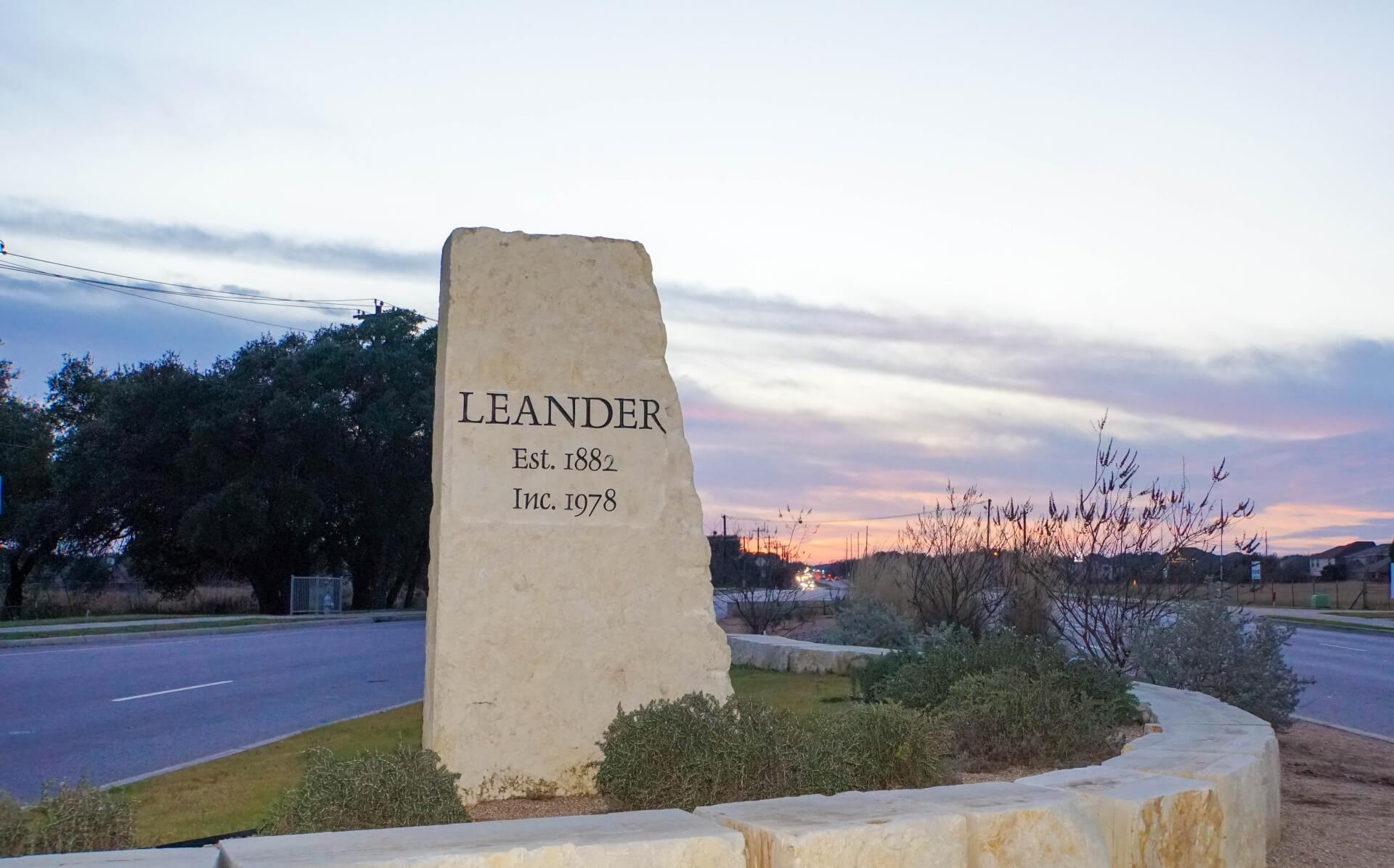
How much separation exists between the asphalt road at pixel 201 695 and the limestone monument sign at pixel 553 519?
10.7 feet

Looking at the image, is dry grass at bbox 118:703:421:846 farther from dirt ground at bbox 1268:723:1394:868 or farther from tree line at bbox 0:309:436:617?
tree line at bbox 0:309:436:617

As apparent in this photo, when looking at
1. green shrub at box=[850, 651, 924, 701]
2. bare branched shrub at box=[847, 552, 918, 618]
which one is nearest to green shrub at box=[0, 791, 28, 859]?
green shrub at box=[850, 651, 924, 701]

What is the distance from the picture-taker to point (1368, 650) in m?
24.7

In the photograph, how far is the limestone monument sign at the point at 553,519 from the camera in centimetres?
685

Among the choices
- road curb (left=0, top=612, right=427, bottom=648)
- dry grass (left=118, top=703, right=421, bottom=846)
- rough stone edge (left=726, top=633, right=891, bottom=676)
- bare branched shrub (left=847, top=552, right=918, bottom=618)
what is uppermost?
bare branched shrub (left=847, top=552, right=918, bottom=618)

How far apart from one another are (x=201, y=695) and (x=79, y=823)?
11.6 m

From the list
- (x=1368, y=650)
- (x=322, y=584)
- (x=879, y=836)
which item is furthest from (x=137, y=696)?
(x=322, y=584)

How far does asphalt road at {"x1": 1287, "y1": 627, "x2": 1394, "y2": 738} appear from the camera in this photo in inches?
544

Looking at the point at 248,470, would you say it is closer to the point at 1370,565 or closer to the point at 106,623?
the point at 106,623

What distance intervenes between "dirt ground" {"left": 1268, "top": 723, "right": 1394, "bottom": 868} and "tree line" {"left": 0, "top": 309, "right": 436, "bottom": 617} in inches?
1306

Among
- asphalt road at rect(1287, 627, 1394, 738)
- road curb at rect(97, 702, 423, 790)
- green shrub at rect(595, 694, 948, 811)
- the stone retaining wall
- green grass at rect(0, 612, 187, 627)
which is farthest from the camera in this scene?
green grass at rect(0, 612, 187, 627)

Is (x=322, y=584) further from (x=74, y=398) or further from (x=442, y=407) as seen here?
(x=442, y=407)

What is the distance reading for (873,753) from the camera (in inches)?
228

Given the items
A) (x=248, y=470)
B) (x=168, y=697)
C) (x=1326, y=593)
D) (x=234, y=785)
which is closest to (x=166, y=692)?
(x=168, y=697)
